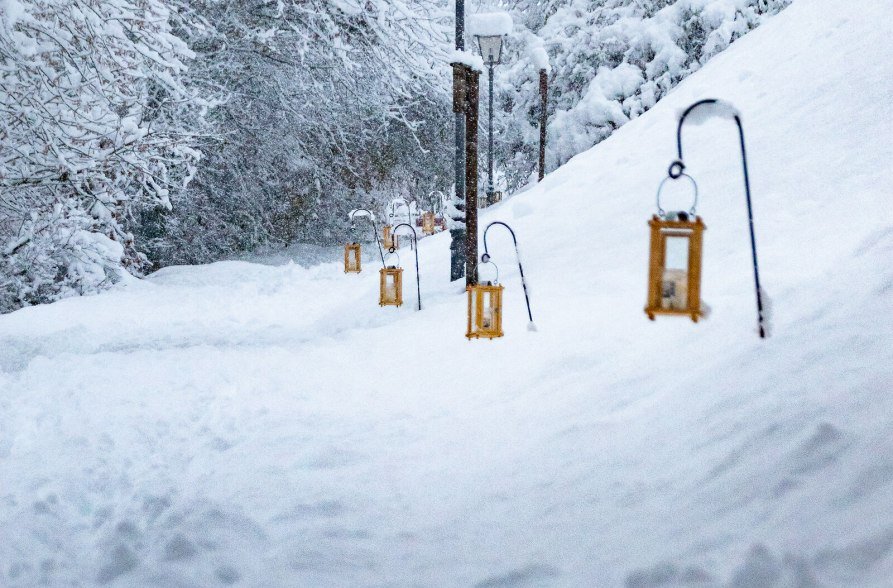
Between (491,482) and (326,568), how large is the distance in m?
1.14

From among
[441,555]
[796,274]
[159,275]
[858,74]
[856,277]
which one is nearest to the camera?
[441,555]

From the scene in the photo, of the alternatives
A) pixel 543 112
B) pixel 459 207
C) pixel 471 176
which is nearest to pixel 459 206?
pixel 459 207

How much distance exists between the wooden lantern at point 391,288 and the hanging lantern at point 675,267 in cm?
533

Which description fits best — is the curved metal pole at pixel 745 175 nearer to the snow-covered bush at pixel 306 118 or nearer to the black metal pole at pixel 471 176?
the black metal pole at pixel 471 176

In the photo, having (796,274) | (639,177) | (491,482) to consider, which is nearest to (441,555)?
(491,482)

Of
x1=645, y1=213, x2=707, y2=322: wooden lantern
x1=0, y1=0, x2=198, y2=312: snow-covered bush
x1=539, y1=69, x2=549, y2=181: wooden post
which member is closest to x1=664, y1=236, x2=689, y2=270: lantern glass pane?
x1=645, y1=213, x2=707, y2=322: wooden lantern

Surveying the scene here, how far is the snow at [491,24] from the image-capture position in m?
11.2

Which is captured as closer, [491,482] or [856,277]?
[491,482]

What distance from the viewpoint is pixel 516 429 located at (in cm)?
519

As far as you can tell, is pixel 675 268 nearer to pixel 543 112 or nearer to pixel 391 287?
pixel 391 287

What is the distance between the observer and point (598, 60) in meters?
22.1

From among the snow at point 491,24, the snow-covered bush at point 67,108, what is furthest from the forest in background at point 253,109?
the snow at point 491,24

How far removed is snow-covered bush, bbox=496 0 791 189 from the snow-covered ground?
381 inches

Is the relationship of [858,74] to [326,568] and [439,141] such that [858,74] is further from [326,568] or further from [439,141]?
[439,141]
